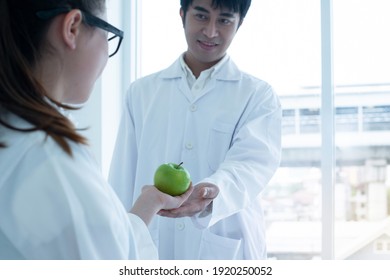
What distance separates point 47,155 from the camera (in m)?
0.80

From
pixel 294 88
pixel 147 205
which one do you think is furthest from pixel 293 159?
pixel 147 205

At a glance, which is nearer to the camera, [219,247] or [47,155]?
[47,155]

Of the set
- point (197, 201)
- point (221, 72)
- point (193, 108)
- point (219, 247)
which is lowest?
point (219, 247)

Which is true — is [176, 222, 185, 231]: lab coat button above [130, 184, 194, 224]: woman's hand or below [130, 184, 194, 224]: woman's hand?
below

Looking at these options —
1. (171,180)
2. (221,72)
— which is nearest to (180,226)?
(171,180)

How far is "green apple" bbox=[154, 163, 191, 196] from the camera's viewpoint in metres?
1.46

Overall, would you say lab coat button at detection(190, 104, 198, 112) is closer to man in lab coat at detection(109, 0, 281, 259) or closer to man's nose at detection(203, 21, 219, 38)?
man in lab coat at detection(109, 0, 281, 259)

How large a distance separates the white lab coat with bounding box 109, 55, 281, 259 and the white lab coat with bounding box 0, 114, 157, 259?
857mm

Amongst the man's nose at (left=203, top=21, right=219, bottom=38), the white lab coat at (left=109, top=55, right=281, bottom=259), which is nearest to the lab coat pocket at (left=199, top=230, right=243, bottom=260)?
the white lab coat at (left=109, top=55, right=281, bottom=259)

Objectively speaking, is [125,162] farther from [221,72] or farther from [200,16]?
[200,16]

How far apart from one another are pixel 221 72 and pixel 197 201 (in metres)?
0.54

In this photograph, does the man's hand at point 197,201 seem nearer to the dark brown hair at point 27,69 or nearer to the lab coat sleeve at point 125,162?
the lab coat sleeve at point 125,162

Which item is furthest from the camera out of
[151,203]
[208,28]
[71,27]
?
[208,28]
